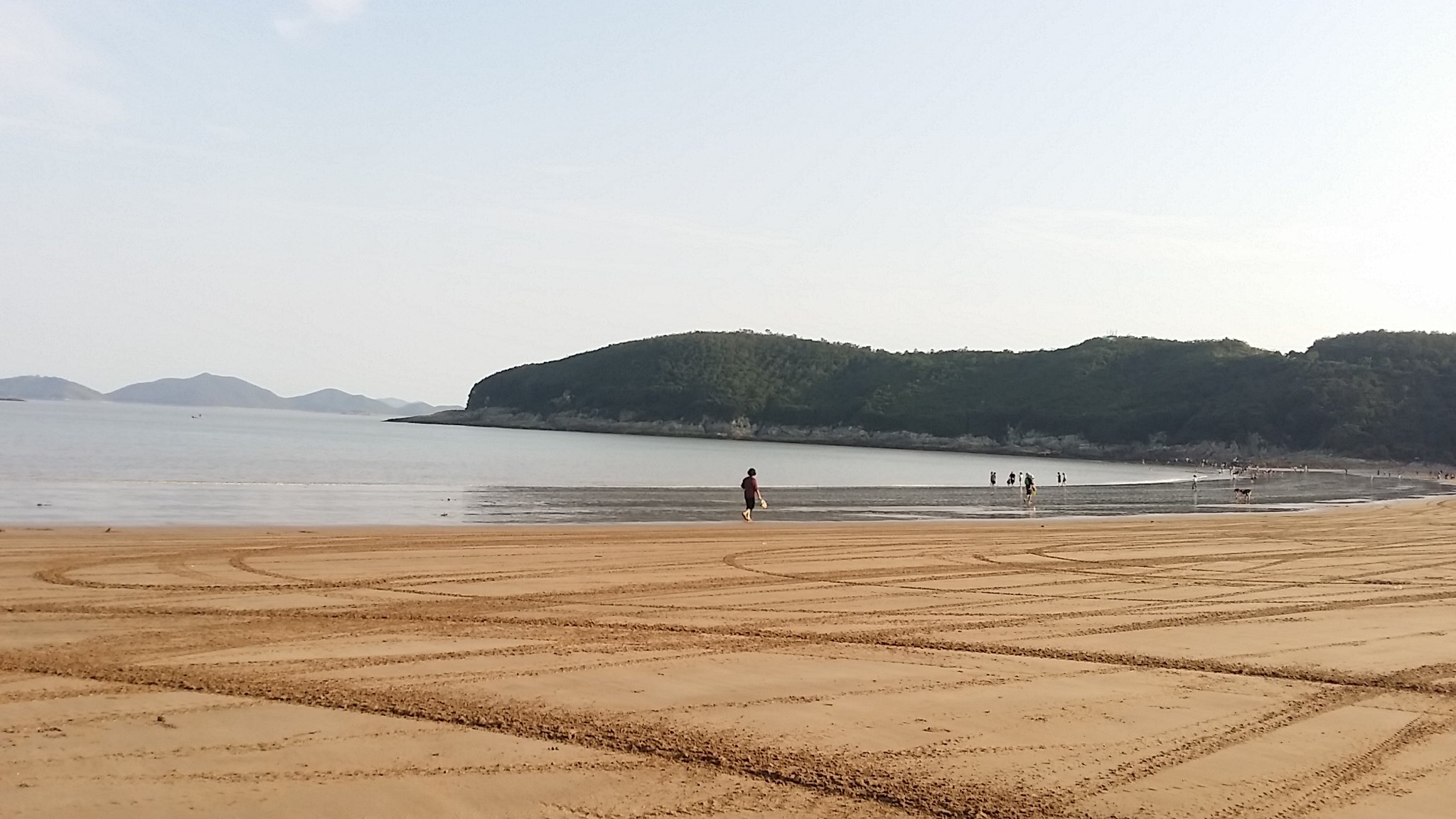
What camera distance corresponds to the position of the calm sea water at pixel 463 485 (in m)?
31.9

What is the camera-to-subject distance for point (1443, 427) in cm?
12262

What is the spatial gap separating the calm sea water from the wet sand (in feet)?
51.7

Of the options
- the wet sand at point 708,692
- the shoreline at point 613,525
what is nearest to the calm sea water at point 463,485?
the shoreline at point 613,525

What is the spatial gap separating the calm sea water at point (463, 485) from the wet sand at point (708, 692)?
15745 millimetres

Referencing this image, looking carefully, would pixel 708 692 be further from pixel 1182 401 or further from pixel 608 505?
pixel 1182 401

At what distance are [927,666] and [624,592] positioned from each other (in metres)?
5.50

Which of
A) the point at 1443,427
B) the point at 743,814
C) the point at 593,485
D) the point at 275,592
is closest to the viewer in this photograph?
the point at 743,814

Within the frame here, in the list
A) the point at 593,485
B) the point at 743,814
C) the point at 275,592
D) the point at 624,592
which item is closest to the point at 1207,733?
the point at 743,814

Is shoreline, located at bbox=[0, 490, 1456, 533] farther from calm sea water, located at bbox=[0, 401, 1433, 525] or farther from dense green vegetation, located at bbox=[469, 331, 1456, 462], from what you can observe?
dense green vegetation, located at bbox=[469, 331, 1456, 462]

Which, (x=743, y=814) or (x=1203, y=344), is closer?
(x=743, y=814)

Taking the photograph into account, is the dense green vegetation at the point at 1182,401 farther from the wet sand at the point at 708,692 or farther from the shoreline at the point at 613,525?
the wet sand at the point at 708,692

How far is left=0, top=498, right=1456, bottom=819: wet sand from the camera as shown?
5836 mm

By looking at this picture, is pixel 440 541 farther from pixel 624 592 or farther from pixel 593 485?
pixel 593 485

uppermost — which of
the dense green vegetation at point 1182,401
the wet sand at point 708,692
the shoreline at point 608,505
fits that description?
the dense green vegetation at point 1182,401
